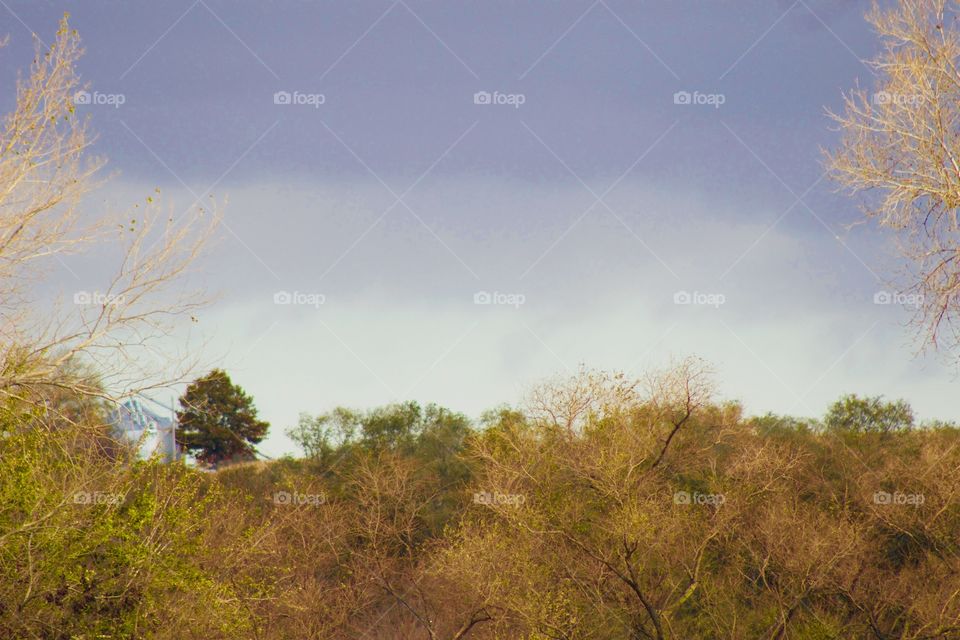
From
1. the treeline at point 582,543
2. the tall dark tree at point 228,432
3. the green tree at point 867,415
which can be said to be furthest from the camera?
the tall dark tree at point 228,432

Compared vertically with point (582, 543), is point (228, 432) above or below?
above

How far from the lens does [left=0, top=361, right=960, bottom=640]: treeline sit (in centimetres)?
1994

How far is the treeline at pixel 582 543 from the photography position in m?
19.9

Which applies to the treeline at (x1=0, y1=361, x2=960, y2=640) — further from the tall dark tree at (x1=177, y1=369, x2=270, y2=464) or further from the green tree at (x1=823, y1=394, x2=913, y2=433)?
the tall dark tree at (x1=177, y1=369, x2=270, y2=464)

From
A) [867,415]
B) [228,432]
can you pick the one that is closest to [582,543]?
[867,415]

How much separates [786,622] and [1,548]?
82.7 ft

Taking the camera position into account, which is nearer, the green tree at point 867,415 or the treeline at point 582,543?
the treeline at point 582,543

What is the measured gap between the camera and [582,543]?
1257 inches

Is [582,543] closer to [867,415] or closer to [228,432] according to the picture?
[867,415]

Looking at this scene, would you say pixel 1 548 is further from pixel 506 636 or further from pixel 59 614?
pixel 506 636

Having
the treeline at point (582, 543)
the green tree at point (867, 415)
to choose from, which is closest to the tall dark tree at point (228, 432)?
the treeline at point (582, 543)

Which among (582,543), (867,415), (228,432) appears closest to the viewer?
(582,543)

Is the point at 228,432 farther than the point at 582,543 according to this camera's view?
Yes

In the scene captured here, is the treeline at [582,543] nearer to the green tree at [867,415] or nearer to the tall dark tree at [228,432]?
the green tree at [867,415]
